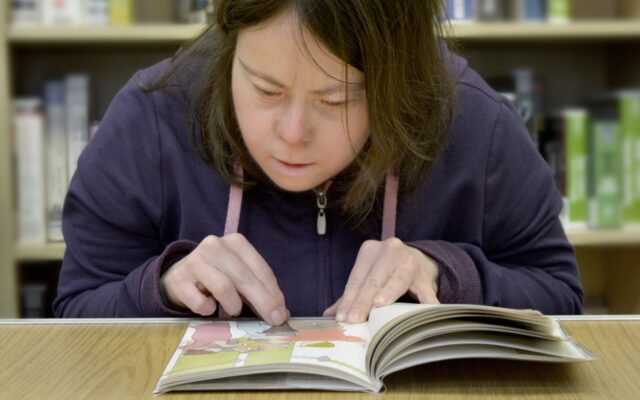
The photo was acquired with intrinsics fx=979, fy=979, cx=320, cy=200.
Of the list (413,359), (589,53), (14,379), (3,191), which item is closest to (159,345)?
(14,379)

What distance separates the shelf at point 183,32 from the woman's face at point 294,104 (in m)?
0.97

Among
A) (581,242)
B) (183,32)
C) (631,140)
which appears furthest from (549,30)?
(183,32)

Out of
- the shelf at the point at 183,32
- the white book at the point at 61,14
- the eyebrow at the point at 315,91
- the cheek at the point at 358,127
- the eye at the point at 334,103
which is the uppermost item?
the white book at the point at 61,14

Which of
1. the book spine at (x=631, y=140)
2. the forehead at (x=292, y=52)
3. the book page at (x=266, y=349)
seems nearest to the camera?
the book page at (x=266, y=349)

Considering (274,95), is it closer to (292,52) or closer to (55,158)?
(292,52)

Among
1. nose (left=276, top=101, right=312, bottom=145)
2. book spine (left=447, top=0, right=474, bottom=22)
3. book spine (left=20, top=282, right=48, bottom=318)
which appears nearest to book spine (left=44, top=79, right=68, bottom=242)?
book spine (left=20, top=282, right=48, bottom=318)

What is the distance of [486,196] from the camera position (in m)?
1.20

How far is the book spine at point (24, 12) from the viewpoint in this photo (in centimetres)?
197

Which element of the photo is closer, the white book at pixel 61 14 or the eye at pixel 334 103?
the eye at pixel 334 103

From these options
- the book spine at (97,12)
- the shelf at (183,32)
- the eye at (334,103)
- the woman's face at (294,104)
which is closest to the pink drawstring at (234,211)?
the woman's face at (294,104)

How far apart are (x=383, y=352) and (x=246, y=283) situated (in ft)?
0.64

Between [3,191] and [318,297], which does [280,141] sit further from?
[3,191]

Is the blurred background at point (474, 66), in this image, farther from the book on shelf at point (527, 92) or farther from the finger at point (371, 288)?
the finger at point (371, 288)

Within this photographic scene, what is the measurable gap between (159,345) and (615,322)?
450mm
